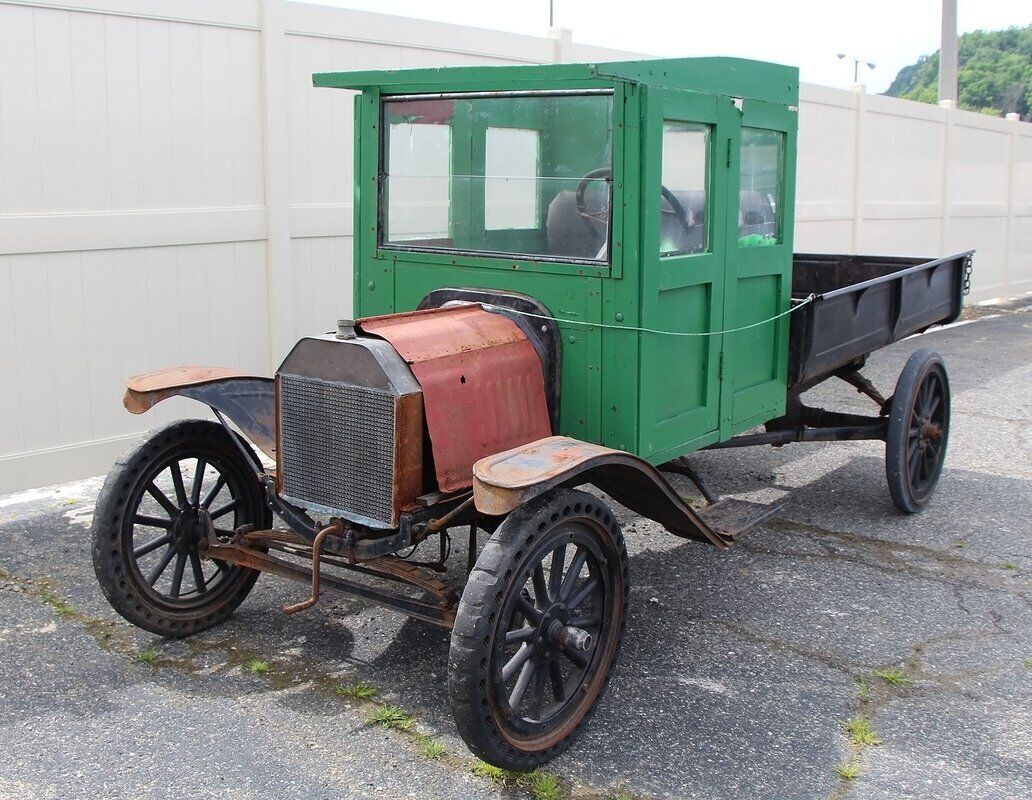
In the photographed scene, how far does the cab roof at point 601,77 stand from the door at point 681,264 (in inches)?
2.8

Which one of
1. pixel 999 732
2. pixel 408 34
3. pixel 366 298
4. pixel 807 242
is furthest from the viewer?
pixel 807 242

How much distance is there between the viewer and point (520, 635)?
10.6ft

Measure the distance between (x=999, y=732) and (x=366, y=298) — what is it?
9.18 feet

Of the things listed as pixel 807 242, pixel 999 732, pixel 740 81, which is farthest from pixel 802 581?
pixel 807 242

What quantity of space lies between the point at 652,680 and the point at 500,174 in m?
1.95

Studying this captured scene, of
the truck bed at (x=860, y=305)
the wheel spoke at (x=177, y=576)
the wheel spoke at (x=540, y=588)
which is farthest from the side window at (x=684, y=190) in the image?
the wheel spoke at (x=177, y=576)

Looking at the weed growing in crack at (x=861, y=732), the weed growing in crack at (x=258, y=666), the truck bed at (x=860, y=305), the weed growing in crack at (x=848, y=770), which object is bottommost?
the weed growing in crack at (x=848, y=770)

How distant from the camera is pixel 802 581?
15.6ft

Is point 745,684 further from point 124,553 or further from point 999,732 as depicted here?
point 124,553

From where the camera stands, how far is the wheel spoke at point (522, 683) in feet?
10.4

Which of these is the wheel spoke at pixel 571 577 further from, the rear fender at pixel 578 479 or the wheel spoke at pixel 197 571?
the wheel spoke at pixel 197 571

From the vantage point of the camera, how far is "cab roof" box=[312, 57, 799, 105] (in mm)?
3654

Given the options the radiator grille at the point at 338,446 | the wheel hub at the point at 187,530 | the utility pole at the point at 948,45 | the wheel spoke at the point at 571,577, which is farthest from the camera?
the utility pole at the point at 948,45

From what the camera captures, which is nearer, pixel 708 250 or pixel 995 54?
pixel 708 250
